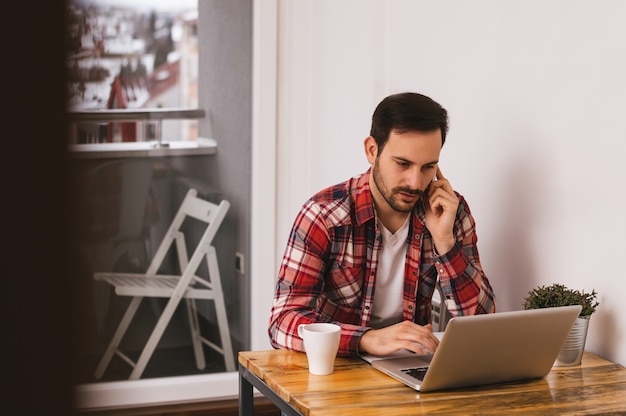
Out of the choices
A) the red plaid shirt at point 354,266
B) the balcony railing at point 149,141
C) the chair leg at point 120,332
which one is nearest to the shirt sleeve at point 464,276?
the red plaid shirt at point 354,266

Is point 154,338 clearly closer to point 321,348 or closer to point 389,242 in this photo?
point 389,242

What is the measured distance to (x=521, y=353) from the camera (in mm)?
1499

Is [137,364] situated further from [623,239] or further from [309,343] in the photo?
[623,239]

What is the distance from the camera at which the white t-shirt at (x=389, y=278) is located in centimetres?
194

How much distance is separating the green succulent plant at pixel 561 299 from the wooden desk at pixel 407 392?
13cm

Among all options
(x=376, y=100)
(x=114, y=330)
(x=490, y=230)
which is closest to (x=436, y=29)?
(x=376, y=100)

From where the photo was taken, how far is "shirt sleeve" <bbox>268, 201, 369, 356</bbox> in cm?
172

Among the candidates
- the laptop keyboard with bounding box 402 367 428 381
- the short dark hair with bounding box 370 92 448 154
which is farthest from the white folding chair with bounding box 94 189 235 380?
the laptop keyboard with bounding box 402 367 428 381

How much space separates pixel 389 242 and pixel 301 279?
0.27 metres

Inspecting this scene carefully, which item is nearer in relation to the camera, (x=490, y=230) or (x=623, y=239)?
(x=623, y=239)

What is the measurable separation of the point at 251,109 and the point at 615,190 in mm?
1946

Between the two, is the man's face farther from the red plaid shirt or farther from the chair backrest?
the chair backrest

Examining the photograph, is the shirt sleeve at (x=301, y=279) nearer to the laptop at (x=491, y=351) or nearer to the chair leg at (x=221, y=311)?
the laptop at (x=491, y=351)

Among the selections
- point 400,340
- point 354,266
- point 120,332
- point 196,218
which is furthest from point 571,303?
point 120,332
